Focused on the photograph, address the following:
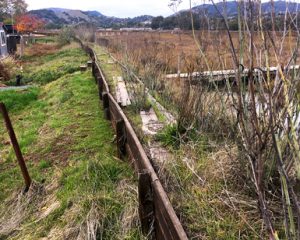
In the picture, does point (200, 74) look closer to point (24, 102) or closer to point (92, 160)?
point (92, 160)

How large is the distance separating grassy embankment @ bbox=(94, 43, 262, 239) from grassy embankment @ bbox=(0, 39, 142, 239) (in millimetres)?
504

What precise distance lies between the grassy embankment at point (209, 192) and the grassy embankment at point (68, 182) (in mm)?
504

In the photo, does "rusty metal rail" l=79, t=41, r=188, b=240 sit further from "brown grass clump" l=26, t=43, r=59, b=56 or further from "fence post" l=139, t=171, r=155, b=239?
"brown grass clump" l=26, t=43, r=59, b=56

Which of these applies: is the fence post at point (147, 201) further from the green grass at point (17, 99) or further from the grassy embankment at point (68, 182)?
the green grass at point (17, 99)

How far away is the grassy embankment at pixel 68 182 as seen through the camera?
348 centimetres

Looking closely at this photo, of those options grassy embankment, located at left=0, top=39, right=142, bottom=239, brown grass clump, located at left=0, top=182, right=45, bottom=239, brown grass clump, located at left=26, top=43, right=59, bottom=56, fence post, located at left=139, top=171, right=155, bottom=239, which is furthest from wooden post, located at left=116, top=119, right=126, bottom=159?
brown grass clump, located at left=26, top=43, right=59, bottom=56

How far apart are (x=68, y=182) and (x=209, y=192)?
80.3 inches

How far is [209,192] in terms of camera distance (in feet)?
10.4

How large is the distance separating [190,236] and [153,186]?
0.51 metres

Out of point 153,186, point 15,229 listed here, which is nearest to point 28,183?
point 15,229

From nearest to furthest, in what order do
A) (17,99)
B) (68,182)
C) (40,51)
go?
(68,182) < (17,99) < (40,51)

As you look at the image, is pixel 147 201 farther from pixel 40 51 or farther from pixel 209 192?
pixel 40 51

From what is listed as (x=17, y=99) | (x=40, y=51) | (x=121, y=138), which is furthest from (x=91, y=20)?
(x=121, y=138)

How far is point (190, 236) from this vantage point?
2.68m
